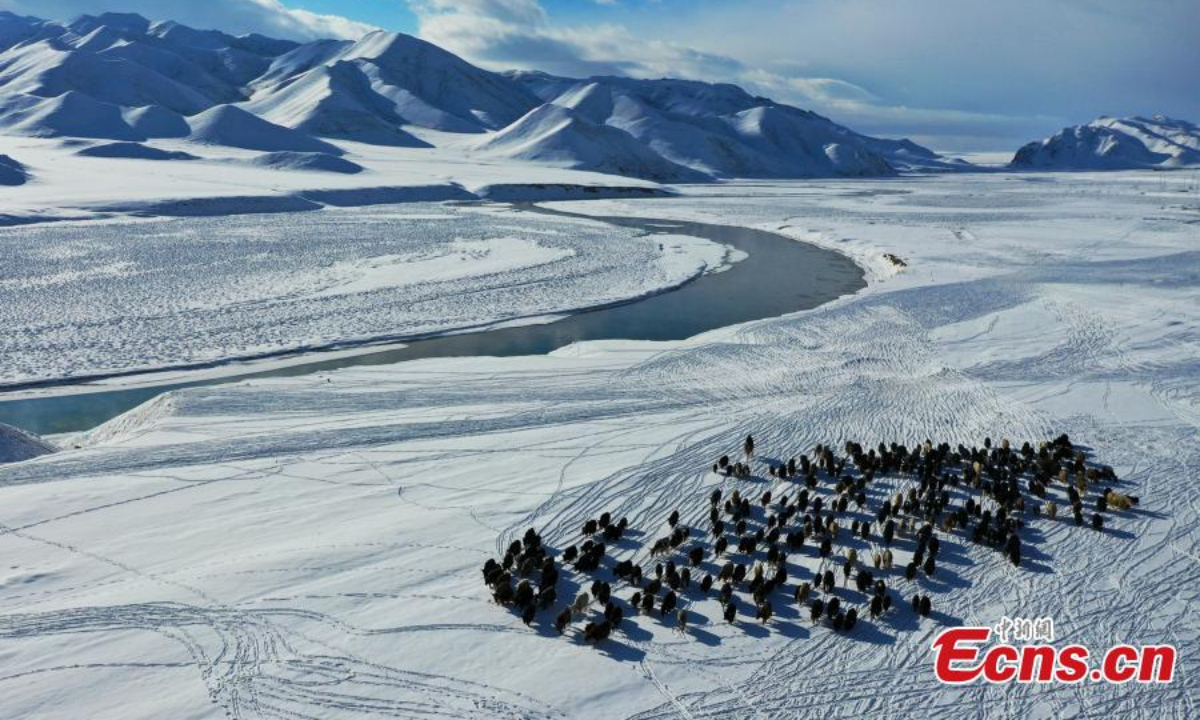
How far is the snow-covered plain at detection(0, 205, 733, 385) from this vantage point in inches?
859

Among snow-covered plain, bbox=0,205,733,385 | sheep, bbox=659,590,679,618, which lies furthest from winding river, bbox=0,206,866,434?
sheep, bbox=659,590,679,618

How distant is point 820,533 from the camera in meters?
11.6

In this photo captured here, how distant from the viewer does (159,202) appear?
50250 mm

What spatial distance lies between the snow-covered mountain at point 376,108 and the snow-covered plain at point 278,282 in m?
53.9

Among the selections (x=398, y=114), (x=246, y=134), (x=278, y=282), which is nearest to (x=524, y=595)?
(x=278, y=282)

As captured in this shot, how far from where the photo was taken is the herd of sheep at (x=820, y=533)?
384 inches

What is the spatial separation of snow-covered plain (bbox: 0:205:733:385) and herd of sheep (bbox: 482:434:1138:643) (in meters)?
13.2

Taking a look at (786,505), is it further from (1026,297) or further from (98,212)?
(98,212)

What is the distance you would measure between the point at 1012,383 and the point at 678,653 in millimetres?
13350

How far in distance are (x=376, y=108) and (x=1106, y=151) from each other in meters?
146

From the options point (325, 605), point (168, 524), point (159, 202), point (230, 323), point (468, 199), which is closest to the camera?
point (325, 605)

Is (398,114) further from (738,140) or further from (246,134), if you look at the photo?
(738,140)

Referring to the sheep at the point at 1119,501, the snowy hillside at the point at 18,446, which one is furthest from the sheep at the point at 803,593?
the snowy hillside at the point at 18,446

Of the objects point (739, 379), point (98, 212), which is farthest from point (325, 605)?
point (98, 212)
